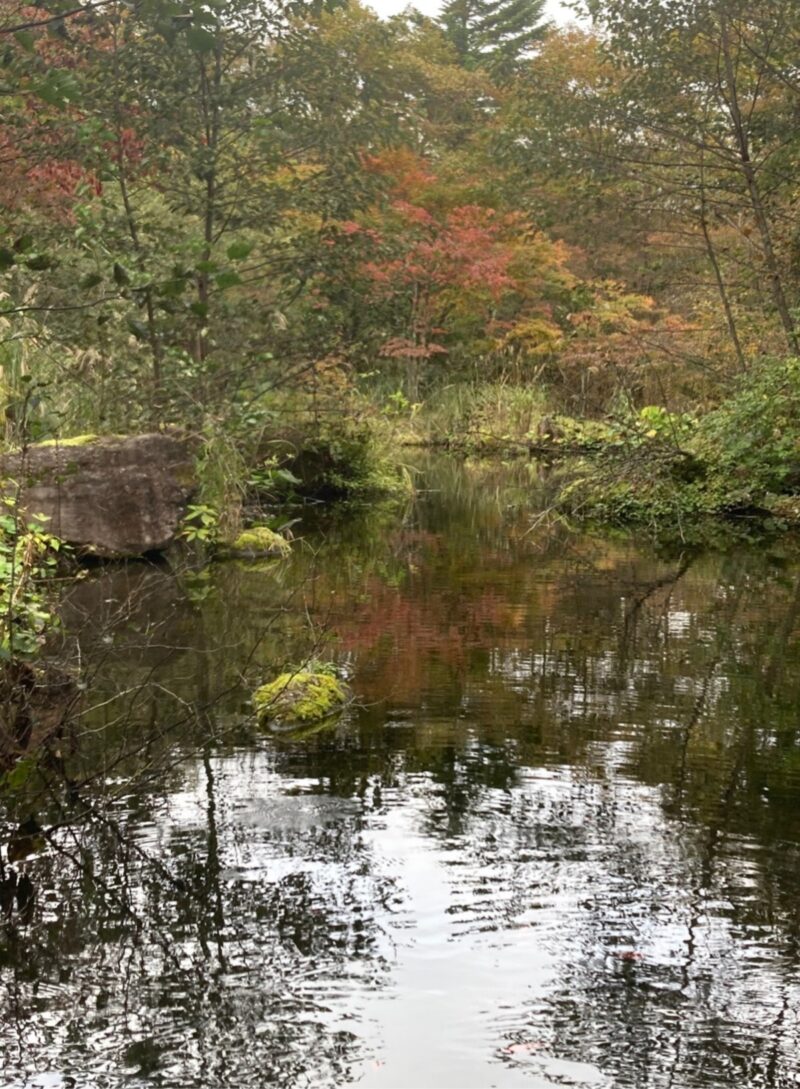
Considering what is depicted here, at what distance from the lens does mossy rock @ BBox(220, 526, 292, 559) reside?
10.6 m

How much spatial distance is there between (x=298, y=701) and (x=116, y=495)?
16.2 ft

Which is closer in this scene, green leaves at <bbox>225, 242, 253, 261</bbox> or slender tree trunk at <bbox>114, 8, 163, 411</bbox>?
green leaves at <bbox>225, 242, 253, 261</bbox>

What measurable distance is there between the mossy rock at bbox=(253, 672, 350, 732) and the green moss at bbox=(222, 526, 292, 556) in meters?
5.13

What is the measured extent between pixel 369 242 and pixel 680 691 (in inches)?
296

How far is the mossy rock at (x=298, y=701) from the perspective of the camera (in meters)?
5.21

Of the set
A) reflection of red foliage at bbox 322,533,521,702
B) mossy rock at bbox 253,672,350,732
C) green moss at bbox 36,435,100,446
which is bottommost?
mossy rock at bbox 253,672,350,732

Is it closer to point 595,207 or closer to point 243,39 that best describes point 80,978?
point 243,39

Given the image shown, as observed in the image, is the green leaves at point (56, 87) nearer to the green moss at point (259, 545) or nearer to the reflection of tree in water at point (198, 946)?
the reflection of tree in water at point (198, 946)

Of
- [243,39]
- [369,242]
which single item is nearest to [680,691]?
[369,242]

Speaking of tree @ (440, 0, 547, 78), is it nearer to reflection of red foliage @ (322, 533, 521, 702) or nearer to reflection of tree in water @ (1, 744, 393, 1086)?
reflection of red foliage @ (322, 533, 521, 702)

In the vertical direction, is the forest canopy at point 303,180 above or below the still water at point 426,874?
above

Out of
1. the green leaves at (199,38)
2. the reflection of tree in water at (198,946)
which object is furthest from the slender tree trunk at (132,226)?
the green leaves at (199,38)

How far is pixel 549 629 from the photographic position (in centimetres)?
723

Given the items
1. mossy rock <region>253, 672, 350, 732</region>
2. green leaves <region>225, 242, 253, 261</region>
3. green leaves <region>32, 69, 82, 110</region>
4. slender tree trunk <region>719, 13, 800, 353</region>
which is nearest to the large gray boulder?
mossy rock <region>253, 672, 350, 732</region>
